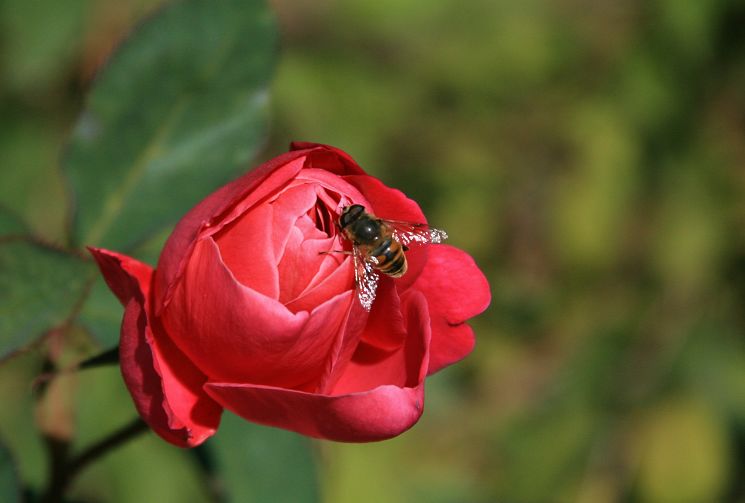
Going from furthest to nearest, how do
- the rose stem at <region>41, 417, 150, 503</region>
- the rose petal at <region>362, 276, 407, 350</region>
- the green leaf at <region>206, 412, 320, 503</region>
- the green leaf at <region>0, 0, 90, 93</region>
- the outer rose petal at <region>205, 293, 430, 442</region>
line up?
the green leaf at <region>0, 0, 90, 93</region>
the green leaf at <region>206, 412, 320, 503</region>
the rose stem at <region>41, 417, 150, 503</region>
the rose petal at <region>362, 276, 407, 350</region>
the outer rose petal at <region>205, 293, 430, 442</region>

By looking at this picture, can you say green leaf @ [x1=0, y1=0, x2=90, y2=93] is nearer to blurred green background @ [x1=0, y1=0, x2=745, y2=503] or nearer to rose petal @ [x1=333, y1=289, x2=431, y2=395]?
blurred green background @ [x1=0, y1=0, x2=745, y2=503]

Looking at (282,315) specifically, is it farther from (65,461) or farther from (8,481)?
(65,461)

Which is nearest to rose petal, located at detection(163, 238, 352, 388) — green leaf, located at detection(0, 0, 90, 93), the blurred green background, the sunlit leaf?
the blurred green background

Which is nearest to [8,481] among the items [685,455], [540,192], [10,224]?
[10,224]

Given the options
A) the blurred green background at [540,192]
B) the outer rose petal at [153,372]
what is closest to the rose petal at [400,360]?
the outer rose petal at [153,372]

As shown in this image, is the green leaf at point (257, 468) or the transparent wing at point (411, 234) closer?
the transparent wing at point (411, 234)

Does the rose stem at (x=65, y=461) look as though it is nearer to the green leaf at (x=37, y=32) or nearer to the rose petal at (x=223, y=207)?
the rose petal at (x=223, y=207)
